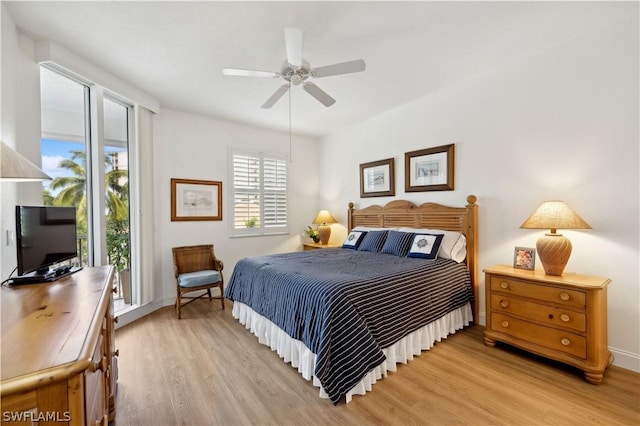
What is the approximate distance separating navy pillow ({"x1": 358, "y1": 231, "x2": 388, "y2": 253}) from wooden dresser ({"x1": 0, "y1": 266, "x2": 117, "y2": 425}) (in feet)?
9.75

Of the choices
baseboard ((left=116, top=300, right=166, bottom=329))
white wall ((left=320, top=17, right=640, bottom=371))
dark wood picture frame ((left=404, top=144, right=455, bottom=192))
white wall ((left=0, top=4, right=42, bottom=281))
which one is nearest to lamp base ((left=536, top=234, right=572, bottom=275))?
white wall ((left=320, top=17, right=640, bottom=371))

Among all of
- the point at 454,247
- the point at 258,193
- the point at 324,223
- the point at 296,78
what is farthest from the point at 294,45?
the point at 324,223

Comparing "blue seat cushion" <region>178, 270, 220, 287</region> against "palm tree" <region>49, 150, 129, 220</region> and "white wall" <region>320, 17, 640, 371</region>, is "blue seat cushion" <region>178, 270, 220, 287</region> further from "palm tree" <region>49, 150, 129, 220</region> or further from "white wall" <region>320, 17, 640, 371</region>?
"white wall" <region>320, 17, 640, 371</region>

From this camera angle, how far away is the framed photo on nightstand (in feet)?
8.61

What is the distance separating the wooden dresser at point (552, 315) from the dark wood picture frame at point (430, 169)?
1284 mm

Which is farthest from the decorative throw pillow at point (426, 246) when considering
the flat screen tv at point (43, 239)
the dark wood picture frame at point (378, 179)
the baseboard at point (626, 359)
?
the flat screen tv at point (43, 239)

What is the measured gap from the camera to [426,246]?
3176mm

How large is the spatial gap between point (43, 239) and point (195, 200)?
247cm

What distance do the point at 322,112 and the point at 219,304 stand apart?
10.3 feet

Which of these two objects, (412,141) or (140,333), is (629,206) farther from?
(140,333)

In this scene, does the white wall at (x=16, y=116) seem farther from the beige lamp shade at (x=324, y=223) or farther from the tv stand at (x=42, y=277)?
the beige lamp shade at (x=324, y=223)

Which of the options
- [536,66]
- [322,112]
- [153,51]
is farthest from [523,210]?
[153,51]

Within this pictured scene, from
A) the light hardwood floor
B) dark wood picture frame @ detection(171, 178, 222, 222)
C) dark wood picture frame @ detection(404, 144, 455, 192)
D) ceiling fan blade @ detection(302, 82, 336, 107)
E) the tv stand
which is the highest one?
ceiling fan blade @ detection(302, 82, 336, 107)

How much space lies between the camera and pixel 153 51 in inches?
98.6
